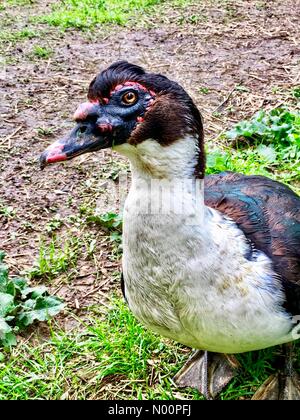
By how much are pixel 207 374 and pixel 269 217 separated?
0.91m

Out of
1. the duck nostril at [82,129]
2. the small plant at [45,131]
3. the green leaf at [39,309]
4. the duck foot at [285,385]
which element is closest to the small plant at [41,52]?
the small plant at [45,131]

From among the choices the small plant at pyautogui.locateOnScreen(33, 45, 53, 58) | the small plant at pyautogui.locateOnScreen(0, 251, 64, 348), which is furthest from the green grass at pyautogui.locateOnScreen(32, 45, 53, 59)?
the small plant at pyautogui.locateOnScreen(0, 251, 64, 348)

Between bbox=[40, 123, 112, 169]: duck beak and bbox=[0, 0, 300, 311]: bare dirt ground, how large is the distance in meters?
1.45

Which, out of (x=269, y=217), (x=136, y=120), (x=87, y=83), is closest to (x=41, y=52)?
(x=87, y=83)

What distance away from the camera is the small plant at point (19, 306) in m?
3.02

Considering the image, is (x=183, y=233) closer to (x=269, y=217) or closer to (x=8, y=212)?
(x=269, y=217)

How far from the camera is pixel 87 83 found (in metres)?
5.64

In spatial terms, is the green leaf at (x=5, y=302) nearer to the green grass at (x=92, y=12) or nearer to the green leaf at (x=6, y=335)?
the green leaf at (x=6, y=335)

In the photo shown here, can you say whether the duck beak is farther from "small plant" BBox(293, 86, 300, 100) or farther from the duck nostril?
"small plant" BBox(293, 86, 300, 100)

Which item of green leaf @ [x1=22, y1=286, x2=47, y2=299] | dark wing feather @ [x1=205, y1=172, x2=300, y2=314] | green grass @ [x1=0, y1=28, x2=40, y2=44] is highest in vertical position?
dark wing feather @ [x1=205, y1=172, x2=300, y2=314]

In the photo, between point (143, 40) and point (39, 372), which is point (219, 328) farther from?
point (143, 40)

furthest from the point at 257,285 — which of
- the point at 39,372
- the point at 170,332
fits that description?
the point at 39,372

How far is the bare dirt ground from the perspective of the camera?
3.80 m
